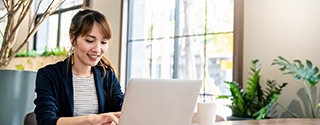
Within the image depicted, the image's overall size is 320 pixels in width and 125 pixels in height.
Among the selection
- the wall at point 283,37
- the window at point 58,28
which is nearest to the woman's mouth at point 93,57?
the wall at point 283,37

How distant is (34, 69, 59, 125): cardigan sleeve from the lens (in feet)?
4.18

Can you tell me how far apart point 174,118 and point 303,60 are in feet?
7.63

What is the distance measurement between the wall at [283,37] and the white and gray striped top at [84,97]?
2065 millimetres

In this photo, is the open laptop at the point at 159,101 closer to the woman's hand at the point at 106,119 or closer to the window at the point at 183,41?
the woman's hand at the point at 106,119

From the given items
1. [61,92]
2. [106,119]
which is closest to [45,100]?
[61,92]

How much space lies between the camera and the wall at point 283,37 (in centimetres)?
292

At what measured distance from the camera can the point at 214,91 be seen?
12.2 feet

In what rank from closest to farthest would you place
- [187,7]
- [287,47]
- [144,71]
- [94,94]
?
[94,94] → [287,47] → [187,7] → [144,71]

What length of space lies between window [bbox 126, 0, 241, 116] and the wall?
0.28 m

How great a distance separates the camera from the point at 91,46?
56.6 inches

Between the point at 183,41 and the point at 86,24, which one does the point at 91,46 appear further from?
the point at 183,41

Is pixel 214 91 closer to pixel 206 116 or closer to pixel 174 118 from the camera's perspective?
pixel 206 116

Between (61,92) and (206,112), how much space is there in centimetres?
63

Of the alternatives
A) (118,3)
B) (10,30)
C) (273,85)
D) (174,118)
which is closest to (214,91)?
(273,85)
